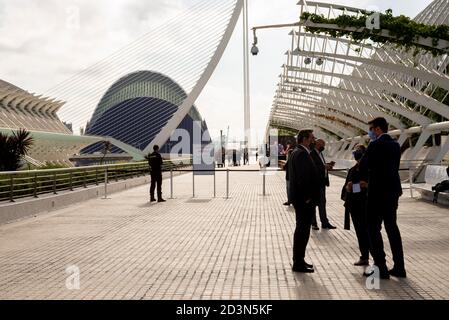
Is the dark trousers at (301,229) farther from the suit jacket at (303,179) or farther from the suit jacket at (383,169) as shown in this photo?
the suit jacket at (383,169)

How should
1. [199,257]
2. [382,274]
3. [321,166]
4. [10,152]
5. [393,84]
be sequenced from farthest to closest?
[393,84] < [10,152] < [321,166] < [199,257] < [382,274]

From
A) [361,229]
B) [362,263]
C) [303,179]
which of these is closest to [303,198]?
[303,179]

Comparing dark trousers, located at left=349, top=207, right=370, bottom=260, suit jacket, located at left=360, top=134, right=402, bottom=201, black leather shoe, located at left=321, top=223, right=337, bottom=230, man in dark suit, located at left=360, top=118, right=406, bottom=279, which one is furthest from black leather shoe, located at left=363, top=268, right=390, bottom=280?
black leather shoe, located at left=321, top=223, right=337, bottom=230

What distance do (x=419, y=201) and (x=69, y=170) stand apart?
10.0m

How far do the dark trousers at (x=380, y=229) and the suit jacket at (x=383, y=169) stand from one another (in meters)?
0.07

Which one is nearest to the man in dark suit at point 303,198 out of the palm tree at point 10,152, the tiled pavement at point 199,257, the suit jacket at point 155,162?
the tiled pavement at point 199,257

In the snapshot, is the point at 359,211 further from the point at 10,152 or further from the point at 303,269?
the point at 10,152

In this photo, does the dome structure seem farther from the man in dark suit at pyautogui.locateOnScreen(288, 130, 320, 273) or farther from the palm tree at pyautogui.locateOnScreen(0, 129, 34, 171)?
the man in dark suit at pyautogui.locateOnScreen(288, 130, 320, 273)

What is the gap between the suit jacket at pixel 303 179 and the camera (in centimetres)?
638

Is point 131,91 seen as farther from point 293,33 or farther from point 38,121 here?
point 293,33

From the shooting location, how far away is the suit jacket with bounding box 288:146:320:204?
6383 millimetres

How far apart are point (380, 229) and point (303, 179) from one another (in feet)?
3.34

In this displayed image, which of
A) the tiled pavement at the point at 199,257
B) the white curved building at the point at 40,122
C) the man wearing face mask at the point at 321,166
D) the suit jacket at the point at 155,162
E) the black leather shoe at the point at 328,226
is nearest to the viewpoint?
the tiled pavement at the point at 199,257

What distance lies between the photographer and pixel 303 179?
6398mm
